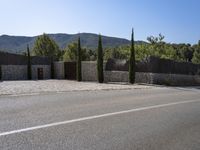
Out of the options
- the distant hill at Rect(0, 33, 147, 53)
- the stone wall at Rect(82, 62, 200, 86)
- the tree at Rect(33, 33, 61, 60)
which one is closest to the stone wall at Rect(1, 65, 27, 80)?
the stone wall at Rect(82, 62, 200, 86)

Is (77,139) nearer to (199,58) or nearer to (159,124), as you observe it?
(159,124)

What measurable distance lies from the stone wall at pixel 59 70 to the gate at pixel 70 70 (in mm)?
764

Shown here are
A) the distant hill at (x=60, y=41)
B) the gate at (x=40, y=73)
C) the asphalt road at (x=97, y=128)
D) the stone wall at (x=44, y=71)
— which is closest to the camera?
the asphalt road at (x=97, y=128)

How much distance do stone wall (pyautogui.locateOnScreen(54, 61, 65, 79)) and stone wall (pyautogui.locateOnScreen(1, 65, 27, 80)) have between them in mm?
3580

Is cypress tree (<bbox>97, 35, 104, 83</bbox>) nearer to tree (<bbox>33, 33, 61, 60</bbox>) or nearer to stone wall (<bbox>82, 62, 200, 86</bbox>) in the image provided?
stone wall (<bbox>82, 62, 200, 86</bbox>)

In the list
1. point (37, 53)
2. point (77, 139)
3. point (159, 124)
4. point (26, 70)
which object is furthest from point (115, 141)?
point (37, 53)

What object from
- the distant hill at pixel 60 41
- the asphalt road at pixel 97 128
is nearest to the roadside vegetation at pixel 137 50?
the asphalt road at pixel 97 128

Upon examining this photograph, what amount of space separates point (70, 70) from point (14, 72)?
6364 millimetres

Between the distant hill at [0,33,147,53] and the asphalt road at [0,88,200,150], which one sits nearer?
the asphalt road at [0,88,200,150]

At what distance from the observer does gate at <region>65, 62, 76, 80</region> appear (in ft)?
135

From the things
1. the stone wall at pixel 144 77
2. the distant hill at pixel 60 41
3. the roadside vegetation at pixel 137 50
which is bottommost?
the stone wall at pixel 144 77

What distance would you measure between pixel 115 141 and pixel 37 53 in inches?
2153

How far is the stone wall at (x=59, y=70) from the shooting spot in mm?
43031

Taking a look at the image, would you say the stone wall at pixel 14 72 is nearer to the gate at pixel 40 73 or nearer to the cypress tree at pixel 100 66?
the gate at pixel 40 73
